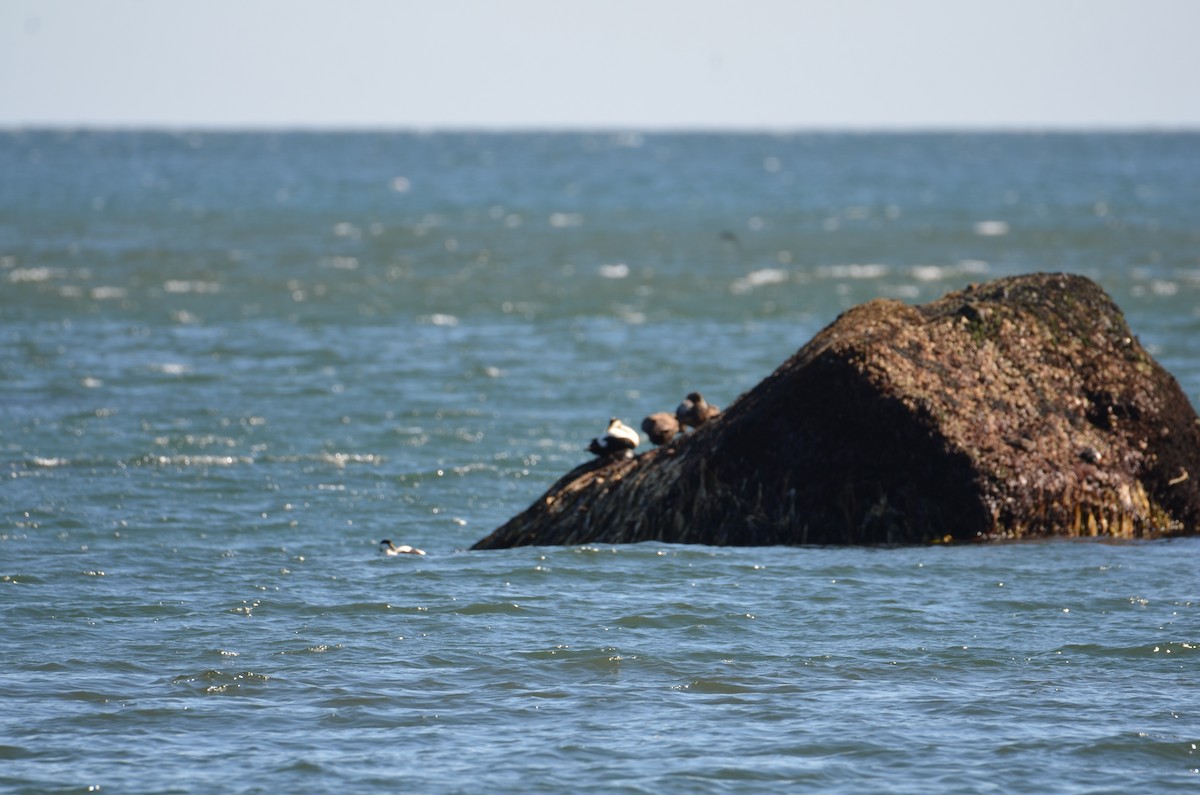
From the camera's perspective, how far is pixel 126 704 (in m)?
7.95

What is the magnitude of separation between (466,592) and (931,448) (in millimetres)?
3085

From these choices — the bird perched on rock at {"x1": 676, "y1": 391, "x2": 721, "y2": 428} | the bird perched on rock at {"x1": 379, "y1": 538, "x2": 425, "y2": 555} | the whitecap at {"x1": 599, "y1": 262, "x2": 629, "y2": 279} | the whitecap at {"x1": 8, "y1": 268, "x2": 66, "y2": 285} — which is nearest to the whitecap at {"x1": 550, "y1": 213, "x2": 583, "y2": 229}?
the whitecap at {"x1": 599, "y1": 262, "x2": 629, "y2": 279}

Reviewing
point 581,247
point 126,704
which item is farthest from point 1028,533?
point 581,247

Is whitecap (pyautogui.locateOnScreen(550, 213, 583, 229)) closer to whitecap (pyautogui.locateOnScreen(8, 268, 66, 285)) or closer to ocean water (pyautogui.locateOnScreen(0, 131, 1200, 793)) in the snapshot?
ocean water (pyautogui.locateOnScreen(0, 131, 1200, 793))

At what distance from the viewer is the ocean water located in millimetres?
7312

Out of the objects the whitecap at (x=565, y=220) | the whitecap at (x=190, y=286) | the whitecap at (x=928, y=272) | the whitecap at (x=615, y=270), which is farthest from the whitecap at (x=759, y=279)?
the whitecap at (x=565, y=220)

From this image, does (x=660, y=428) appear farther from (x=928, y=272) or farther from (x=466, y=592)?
(x=928, y=272)

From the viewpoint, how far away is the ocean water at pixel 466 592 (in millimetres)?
7312

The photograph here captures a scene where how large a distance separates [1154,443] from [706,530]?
310cm

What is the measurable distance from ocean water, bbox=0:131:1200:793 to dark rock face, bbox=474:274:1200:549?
1.07ft

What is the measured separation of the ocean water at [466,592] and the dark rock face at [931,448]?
1.07 feet

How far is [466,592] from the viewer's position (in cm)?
1013

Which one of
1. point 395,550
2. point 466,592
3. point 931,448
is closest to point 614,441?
point 395,550

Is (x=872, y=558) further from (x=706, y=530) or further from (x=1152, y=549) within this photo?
(x=1152, y=549)
